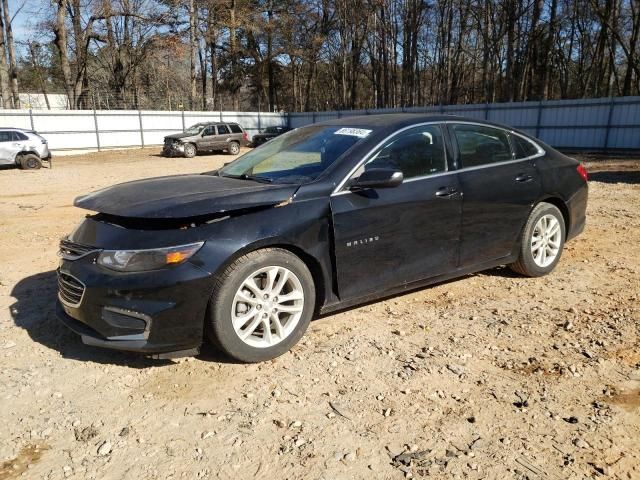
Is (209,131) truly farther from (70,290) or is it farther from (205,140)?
(70,290)

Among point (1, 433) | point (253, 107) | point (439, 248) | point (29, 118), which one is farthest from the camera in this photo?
point (253, 107)

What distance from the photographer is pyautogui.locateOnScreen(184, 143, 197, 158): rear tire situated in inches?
928

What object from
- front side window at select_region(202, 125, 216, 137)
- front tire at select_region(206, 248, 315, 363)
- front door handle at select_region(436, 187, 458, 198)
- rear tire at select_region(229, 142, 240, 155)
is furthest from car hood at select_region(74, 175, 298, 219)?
rear tire at select_region(229, 142, 240, 155)

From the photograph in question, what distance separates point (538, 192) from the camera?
184 inches

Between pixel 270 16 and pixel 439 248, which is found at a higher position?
pixel 270 16

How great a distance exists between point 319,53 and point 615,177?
36.4 m

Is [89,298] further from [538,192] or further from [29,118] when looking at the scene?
[29,118]

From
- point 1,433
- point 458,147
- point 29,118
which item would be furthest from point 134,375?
point 29,118

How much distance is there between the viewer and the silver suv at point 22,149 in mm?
17578

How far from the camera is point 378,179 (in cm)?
347

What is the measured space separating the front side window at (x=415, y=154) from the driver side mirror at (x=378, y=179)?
174 mm

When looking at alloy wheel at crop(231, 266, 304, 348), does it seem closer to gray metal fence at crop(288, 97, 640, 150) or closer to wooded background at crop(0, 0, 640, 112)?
gray metal fence at crop(288, 97, 640, 150)

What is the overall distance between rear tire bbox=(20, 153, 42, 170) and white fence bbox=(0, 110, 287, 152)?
852 centimetres

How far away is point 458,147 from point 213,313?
2.49 metres
